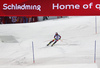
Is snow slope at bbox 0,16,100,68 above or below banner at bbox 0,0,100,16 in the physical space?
below

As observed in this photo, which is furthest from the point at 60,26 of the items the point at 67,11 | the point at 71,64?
the point at 67,11

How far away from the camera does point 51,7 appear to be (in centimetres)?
445

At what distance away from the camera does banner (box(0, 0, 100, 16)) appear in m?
4.40

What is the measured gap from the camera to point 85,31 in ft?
45.3

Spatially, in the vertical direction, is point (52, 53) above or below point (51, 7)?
below

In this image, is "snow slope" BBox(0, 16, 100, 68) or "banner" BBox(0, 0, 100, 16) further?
"snow slope" BBox(0, 16, 100, 68)

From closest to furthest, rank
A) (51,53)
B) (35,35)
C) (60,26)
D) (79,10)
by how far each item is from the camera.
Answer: (79,10), (51,53), (35,35), (60,26)

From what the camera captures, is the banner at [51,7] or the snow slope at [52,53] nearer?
the banner at [51,7]

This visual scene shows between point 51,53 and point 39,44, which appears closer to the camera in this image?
point 51,53

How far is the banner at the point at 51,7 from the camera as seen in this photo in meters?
4.40

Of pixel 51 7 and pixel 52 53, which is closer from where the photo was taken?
pixel 51 7

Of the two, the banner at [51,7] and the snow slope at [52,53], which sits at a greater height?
the banner at [51,7]

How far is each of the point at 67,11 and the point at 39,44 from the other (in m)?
6.48

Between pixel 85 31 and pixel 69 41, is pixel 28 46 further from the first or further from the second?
pixel 85 31
